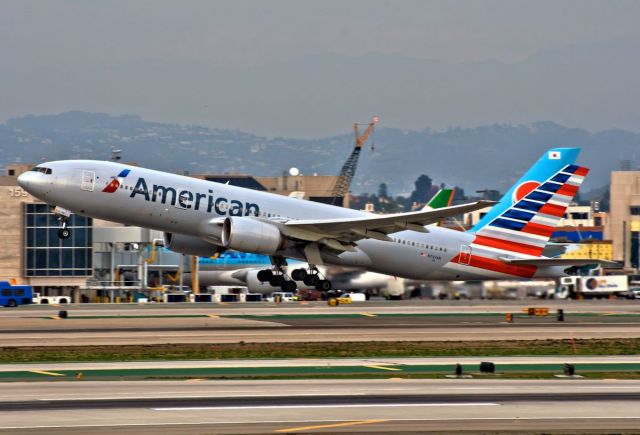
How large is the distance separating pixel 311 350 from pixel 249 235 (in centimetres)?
1121

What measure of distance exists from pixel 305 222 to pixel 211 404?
27.2 m

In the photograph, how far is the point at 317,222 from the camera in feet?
171

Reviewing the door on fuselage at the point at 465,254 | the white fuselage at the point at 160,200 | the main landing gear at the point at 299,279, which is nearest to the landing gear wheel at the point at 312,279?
the main landing gear at the point at 299,279

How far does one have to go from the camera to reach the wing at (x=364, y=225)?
168 feet

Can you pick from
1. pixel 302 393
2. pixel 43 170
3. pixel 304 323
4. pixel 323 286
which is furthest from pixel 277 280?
pixel 302 393

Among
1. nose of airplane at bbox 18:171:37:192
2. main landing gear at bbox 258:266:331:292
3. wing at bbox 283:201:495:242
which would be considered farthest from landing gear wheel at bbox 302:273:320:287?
nose of airplane at bbox 18:171:37:192

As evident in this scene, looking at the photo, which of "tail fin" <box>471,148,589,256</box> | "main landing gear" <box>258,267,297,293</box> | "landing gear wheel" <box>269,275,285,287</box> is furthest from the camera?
"tail fin" <box>471,148,589,256</box>

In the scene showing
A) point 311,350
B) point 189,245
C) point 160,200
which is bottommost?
point 311,350

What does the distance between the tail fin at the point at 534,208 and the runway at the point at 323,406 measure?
3082 cm

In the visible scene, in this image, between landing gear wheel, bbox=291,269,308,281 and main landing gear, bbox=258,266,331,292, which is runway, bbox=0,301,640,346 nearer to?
main landing gear, bbox=258,266,331,292

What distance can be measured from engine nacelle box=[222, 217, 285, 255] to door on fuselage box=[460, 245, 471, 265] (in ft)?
42.6

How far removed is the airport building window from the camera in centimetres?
11300

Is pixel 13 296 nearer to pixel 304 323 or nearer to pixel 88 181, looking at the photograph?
pixel 88 181

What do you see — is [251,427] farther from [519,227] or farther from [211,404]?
[519,227]
